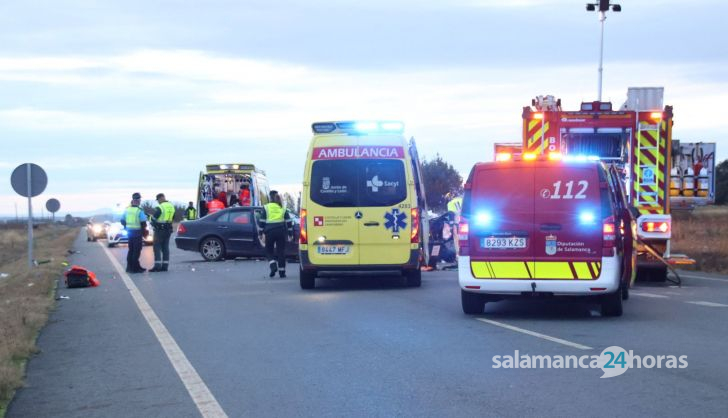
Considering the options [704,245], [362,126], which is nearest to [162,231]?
[362,126]

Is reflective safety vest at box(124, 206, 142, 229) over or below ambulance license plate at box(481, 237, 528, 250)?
below

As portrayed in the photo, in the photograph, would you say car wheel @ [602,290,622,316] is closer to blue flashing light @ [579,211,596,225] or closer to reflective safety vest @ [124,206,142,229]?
blue flashing light @ [579,211,596,225]

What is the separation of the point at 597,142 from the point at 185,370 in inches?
405

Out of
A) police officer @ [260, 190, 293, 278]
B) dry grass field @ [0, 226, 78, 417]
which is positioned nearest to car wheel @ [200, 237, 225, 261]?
dry grass field @ [0, 226, 78, 417]

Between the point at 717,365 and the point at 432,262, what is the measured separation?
499 inches

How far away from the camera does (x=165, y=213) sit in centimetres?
2166

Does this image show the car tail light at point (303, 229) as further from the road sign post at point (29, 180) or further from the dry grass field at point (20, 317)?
the road sign post at point (29, 180)

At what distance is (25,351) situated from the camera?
31.6ft

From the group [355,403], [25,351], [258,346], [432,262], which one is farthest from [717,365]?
[432,262]

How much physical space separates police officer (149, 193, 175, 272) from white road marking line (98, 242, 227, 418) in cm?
751

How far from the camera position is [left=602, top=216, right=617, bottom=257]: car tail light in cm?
1118

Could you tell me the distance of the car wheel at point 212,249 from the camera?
25141 mm

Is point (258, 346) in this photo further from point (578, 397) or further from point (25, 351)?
point (578, 397)

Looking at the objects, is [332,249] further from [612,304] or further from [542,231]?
[612,304]
